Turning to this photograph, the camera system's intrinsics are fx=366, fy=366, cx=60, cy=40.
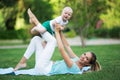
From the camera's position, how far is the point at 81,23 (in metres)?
14.2

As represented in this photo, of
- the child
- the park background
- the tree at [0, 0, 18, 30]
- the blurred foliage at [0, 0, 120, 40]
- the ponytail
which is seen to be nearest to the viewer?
the ponytail

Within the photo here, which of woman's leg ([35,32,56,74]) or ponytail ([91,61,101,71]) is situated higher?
woman's leg ([35,32,56,74])

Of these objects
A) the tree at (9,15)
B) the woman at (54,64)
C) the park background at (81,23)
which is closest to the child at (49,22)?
the woman at (54,64)

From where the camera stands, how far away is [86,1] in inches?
555

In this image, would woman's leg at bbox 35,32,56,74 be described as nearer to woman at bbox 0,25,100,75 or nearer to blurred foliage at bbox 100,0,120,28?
woman at bbox 0,25,100,75

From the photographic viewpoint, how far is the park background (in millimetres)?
6840

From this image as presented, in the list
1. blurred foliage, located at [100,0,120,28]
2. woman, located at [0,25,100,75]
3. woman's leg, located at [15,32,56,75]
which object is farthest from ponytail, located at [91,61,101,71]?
blurred foliage, located at [100,0,120,28]

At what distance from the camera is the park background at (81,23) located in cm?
684

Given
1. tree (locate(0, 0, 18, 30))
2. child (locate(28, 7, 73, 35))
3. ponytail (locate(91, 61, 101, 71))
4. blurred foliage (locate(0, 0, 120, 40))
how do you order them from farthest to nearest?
tree (locate(0, 0, 18, 30)), blurred foliage (locate(0, 0, 120, 40)), child (locate(28, 7, 73, 35)), ponytail (locate(91, 61, 101, 71))

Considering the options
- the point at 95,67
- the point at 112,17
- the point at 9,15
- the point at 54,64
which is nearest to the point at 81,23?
the point at 112,17

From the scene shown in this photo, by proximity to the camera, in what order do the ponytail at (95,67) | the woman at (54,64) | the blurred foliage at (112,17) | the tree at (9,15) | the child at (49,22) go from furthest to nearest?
the tree at (9,15)
the blurred foliage at (112,17)
the child at (49,22)
the ponytail at (95,67)
the woman at (54,64)

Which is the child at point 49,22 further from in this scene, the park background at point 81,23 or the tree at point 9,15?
the tree at point 9,15

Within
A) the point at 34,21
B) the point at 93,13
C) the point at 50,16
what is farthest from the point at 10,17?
the point at 34,21

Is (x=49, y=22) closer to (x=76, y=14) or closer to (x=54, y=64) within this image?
(x=54, y=64)
